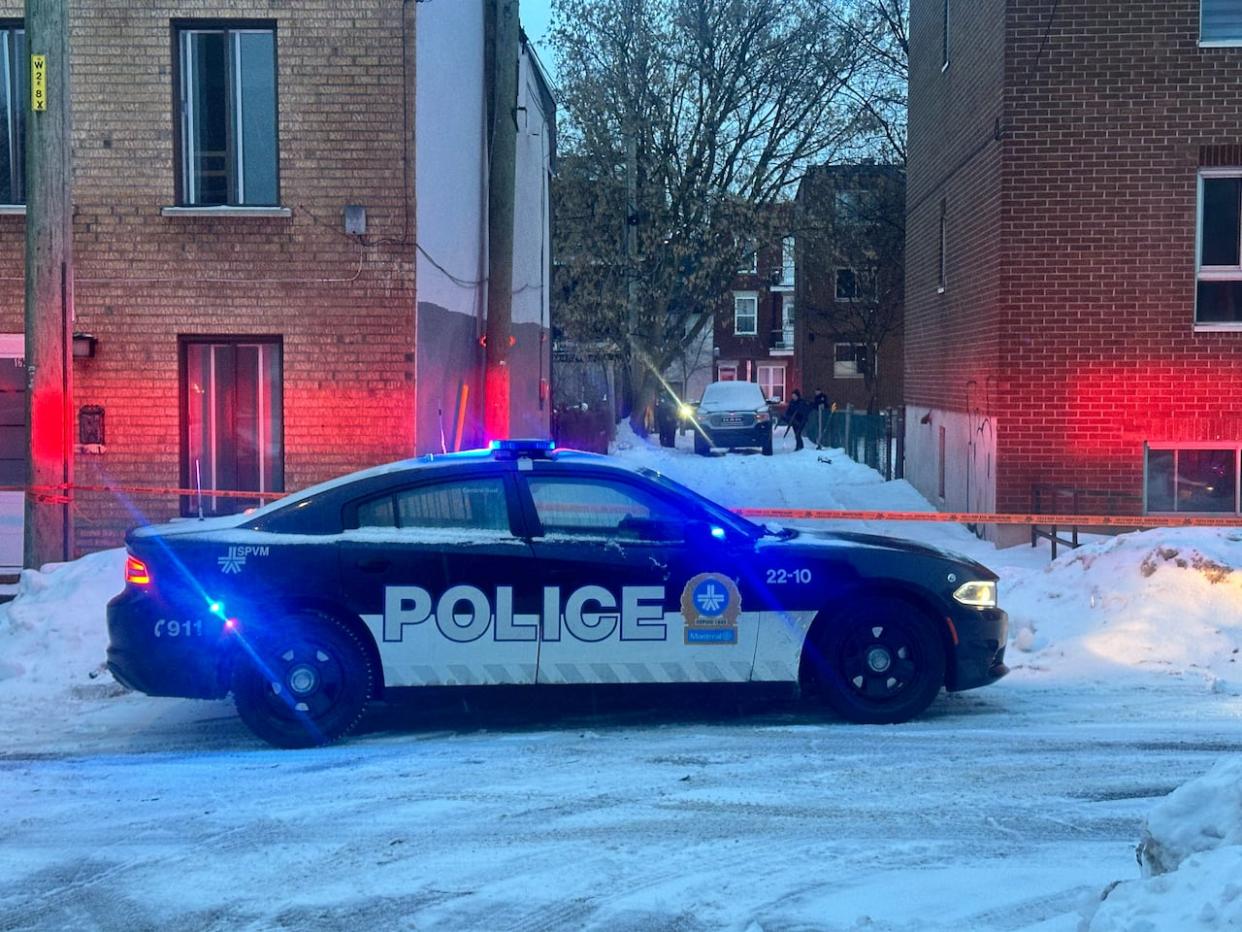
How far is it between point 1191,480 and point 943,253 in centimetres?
564

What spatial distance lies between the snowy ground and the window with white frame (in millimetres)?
5208

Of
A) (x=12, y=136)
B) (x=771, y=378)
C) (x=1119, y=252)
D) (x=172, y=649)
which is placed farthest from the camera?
(x=771, y=378)

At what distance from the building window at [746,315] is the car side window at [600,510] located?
2438 inches

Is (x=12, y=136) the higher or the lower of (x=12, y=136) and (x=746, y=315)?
the lower

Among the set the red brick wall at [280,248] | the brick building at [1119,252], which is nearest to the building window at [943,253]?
the brick building at [1119,252]

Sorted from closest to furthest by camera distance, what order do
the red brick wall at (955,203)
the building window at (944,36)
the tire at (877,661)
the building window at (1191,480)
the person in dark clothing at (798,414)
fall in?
1. the tire at (877,661)
2. the building window at (1191,480)
3. the red brick wall at (955,203)
4. the building window at (944,36)
5. the person in dark clothing at (798,414)

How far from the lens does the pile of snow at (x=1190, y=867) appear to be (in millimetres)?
3756

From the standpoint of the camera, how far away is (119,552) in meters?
11.1

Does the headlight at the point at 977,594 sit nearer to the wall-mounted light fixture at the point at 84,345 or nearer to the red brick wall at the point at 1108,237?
the red brick wall at the point at 1108,237

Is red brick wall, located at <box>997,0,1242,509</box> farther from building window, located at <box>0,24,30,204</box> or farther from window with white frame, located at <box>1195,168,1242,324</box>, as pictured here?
building window, located at <box>0,24,30,204</box>

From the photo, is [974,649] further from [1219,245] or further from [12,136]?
[12,136]

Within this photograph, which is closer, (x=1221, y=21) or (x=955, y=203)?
(x=1221, y=21)

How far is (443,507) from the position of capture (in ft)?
25.5

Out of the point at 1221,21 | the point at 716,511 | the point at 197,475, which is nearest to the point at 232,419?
the point at 197,475
